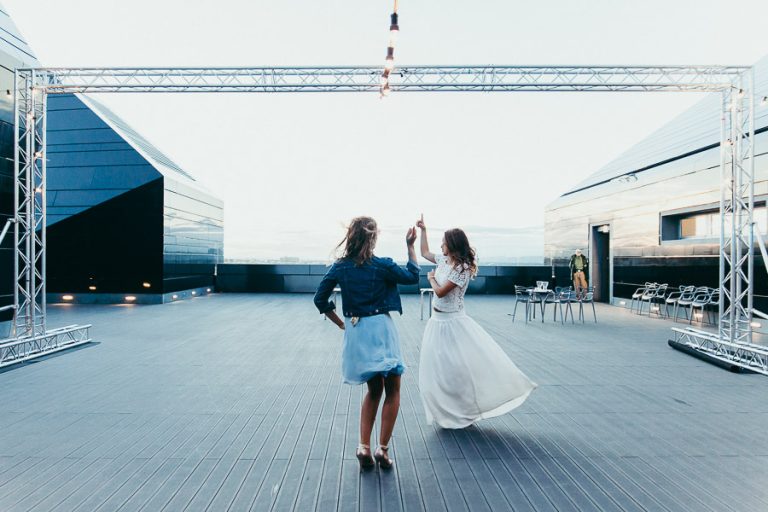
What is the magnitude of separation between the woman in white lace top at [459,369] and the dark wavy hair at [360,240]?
0.78 metres

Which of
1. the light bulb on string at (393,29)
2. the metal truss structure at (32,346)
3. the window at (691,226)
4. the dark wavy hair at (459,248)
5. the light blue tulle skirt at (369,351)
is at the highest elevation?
the light bulb on string at (393,29)

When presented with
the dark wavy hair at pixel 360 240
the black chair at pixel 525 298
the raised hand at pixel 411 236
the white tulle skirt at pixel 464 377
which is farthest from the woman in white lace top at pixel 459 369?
the black chair at pixel 525 298

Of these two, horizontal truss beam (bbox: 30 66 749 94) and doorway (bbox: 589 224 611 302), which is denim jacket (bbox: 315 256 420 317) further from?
doorway (bbox: 589 224 611 302)

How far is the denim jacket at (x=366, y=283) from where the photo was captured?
2730 millimetres

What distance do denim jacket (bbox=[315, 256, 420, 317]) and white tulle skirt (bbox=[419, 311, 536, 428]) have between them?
0.93m

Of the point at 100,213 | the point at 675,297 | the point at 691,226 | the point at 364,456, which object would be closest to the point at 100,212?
the point at 100,213

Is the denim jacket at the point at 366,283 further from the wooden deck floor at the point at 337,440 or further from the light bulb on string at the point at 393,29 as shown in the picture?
the light bulb on string at the point at 393,29

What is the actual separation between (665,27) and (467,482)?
12.7m

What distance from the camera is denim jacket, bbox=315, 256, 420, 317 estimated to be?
2.73m

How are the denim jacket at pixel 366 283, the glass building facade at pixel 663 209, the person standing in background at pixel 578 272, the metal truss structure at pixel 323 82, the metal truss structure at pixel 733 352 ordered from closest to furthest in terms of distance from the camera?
1. the denim jacket at pixel 366 283
2. the metal truss structure at pixel 733 352
3. the metal truss structure at pixel 323 82
4. the glass building facade at pixel 663 209
5. the person standing in background at pixel 578 272

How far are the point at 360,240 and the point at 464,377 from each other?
5.21ft

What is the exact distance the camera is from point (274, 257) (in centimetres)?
1866

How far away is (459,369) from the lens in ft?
11.4

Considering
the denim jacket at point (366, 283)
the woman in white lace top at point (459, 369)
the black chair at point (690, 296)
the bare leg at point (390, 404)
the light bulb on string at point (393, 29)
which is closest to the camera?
the denim jacket at point (366, 283)
